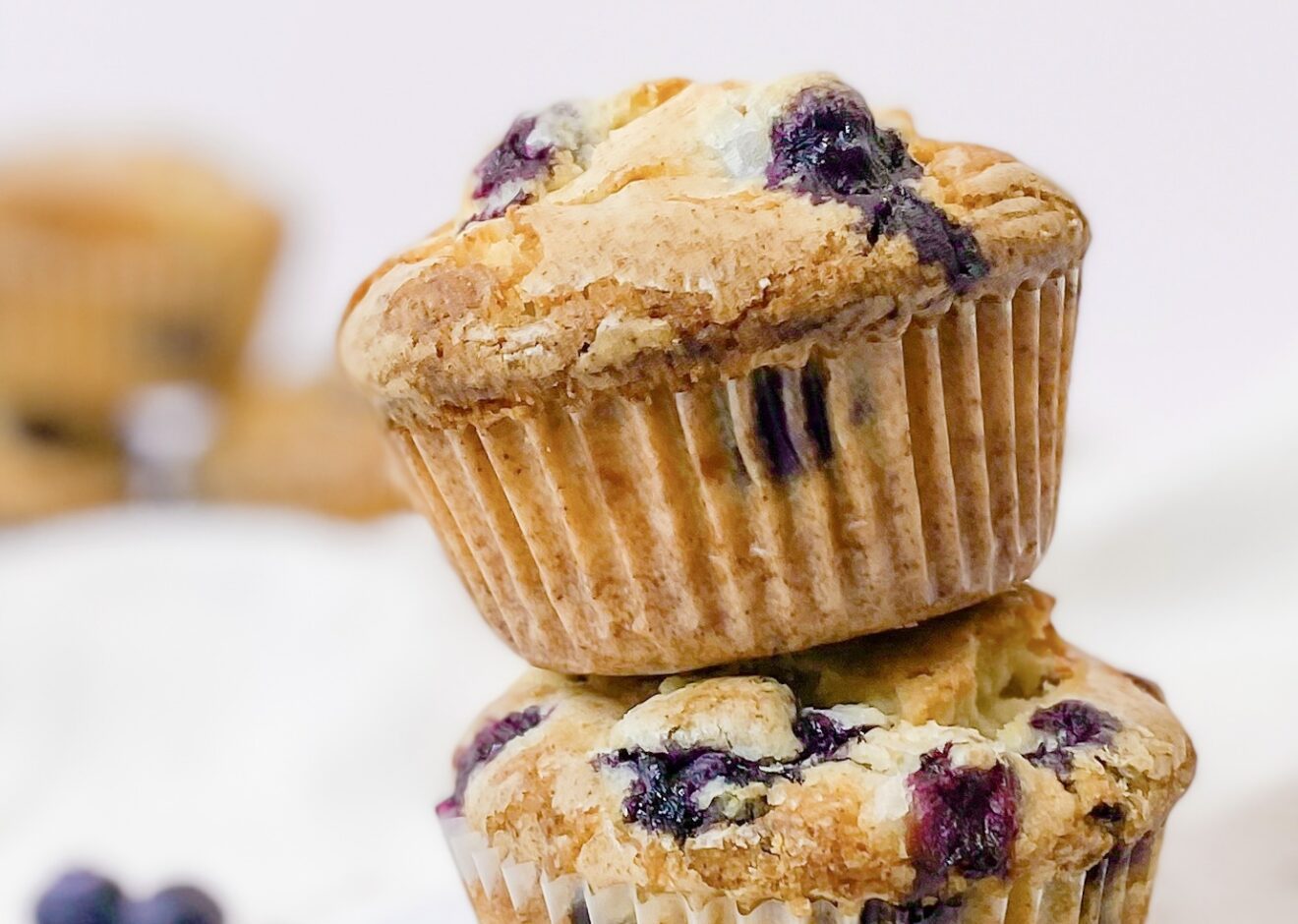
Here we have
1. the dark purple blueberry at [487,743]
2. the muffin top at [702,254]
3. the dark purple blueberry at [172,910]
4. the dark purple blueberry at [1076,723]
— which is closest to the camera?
the muffin top at [702,254]

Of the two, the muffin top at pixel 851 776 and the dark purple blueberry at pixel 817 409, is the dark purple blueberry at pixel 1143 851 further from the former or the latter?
the dark purple blueberry at pixel 817 409

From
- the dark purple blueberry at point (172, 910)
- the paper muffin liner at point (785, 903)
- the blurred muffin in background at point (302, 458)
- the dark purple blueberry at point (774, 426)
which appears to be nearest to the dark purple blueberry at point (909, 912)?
the paper muffin liner at point (785, 903)

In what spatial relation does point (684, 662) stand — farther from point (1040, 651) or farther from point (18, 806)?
point (18, 806)

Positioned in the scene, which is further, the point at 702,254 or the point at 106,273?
the point at 106,273

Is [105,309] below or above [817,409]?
below

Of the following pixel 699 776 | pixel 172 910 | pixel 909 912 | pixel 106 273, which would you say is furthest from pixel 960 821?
pixel 106 273

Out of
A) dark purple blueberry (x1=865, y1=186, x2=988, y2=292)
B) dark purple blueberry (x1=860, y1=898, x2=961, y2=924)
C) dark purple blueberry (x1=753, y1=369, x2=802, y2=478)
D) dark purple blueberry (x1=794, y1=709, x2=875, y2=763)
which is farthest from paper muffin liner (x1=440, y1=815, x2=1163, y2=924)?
dark purple blueberry (x1=865, y1=186, x2=988, y2=292)

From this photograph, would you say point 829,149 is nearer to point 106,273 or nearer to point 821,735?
point 821,735
